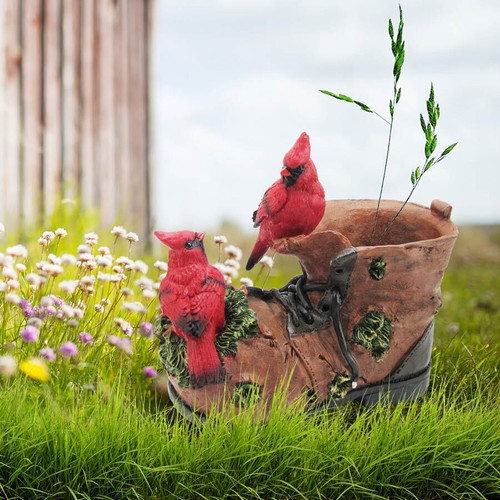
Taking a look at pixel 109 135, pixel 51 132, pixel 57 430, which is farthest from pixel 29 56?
pixel 57 430

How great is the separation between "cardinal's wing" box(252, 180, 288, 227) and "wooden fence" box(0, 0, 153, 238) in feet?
7.22

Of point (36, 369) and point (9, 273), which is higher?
point (9, 273)

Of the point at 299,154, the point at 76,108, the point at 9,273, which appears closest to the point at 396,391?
the point at 299,154

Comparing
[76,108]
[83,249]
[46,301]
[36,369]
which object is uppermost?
[76,108]

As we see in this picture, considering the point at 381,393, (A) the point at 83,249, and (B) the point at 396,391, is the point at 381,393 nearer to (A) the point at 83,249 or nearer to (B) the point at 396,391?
(B) the point at 396,391

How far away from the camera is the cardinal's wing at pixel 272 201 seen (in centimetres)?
189

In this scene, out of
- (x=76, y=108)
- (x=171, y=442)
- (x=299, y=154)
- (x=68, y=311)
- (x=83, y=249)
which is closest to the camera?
(x=171, y=442)

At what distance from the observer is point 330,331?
1.91 metres

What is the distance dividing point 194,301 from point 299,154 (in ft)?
1.61

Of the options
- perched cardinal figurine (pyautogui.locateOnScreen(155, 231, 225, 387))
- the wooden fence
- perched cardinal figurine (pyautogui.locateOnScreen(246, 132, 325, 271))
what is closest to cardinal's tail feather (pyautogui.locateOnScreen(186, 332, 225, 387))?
perched cardinal figurine (pyautogui.locateOnScreen(155, 231, 225, 387))

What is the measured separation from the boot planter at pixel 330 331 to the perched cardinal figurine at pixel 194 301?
50 millimetres

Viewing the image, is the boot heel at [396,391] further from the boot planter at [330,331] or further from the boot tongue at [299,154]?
the boot tongue at [299,154]

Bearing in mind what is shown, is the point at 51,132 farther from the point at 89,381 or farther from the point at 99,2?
the point at 89,381

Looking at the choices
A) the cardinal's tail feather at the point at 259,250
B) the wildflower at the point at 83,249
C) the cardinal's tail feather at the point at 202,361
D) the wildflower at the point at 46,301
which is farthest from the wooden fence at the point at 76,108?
the cardinal's tail feather at the point at 202,361
